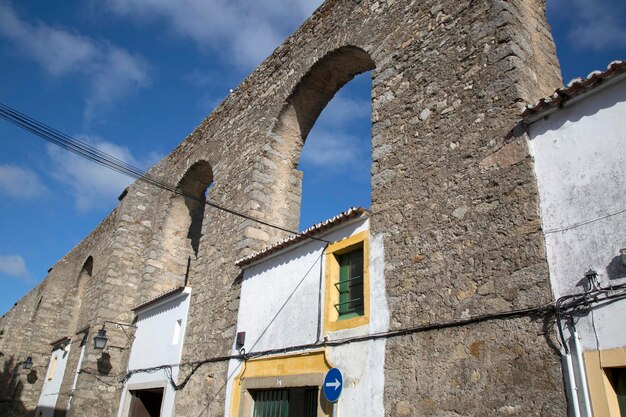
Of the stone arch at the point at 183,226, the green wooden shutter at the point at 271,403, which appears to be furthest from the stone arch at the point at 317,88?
the green wooden shutter at the point at 271,403

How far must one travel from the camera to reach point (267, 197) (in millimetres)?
8406

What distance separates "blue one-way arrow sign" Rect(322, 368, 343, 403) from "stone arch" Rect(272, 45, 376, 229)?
11.7 feet

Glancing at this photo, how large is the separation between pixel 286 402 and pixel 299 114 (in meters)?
4.78

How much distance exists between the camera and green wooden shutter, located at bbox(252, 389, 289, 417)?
6.08 m

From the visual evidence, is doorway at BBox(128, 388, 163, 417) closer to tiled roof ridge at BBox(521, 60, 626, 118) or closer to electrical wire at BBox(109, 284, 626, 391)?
electrical wire at BBox(109, 284, 626, 391)

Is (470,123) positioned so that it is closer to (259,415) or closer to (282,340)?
(282,340)

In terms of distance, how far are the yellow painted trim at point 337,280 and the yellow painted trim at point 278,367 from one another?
0.37 m

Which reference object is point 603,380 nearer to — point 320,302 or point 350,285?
point 350,285

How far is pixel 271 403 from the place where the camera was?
6277mm

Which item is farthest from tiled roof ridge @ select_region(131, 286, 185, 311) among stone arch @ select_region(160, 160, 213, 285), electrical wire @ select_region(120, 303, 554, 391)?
electrical wire @ select_region(120, 303, 554, 391)

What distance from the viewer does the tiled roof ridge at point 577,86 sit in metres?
3.84

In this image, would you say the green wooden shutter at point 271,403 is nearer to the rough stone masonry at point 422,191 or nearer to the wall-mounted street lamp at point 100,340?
the rough stone masonry at point 422,191

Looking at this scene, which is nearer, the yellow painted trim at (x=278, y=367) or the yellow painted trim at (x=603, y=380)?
the yellow painted trim at (x=603, y=380)

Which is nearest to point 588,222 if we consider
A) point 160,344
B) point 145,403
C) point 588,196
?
point 588,196
